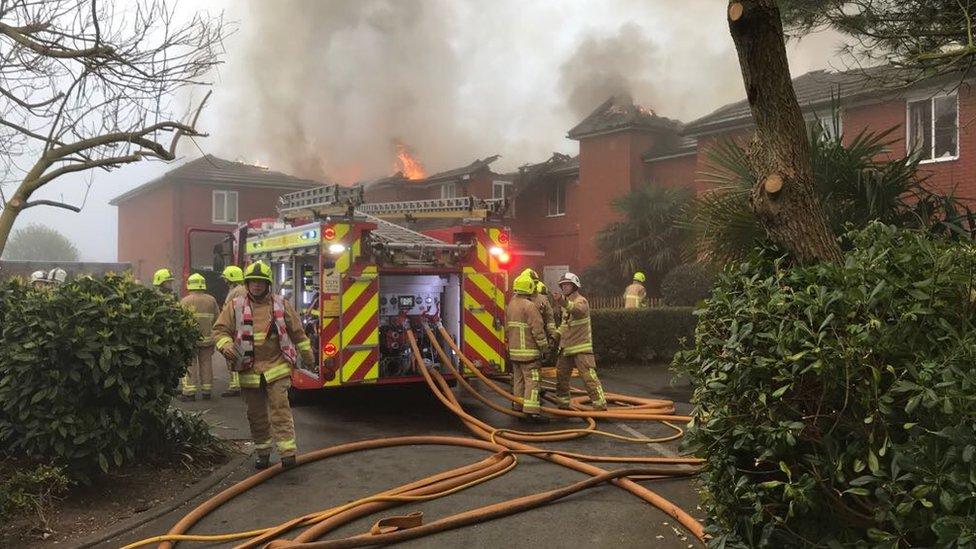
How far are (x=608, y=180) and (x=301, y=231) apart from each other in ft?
53.0

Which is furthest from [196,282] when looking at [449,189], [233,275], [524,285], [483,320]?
[449,189]

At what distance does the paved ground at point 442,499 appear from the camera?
4266 millimetres

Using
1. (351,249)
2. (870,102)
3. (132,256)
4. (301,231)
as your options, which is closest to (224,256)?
(301,231)

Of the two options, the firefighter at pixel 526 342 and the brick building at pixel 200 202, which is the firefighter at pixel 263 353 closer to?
the firefighter at pixel 526 342

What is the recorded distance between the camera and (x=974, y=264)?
2637mm

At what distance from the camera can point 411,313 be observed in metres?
8.44

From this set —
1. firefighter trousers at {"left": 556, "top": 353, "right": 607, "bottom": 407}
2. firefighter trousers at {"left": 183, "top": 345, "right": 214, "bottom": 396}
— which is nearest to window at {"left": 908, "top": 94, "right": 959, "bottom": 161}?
firefighter trousers at {"left": 556, "top": 353, "right": 607, "bottom": 407}

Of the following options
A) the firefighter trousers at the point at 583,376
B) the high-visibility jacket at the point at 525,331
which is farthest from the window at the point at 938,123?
the high-visibility jacket at the point at 525,331

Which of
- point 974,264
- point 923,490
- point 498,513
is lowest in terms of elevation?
point 498,513

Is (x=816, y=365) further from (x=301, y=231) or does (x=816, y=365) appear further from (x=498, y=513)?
(x=301, y=231)

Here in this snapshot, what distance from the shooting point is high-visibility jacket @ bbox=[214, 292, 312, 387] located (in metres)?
5.78

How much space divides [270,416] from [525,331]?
2.83 m

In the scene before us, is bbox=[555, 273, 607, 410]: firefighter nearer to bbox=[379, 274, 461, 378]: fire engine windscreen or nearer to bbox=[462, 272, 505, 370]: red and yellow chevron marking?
bbox=[462, 272, 505, 370]: red and yellow chevron marking

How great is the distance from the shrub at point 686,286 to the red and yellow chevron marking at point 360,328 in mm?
9350
